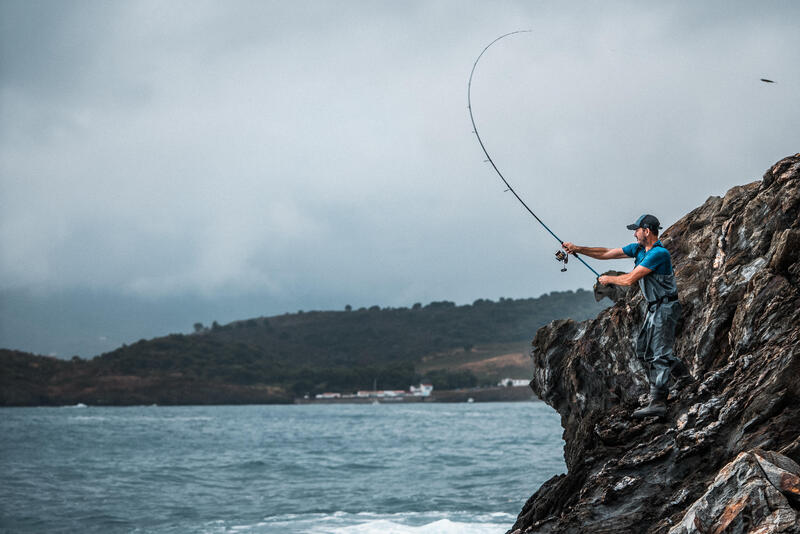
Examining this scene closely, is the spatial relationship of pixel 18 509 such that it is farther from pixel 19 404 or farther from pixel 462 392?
pixel 19 404

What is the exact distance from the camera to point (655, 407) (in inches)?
311

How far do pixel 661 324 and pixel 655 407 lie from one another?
89cm

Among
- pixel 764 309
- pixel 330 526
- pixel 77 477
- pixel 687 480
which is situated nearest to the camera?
pixel 687 480

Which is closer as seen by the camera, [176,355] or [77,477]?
[77,477]

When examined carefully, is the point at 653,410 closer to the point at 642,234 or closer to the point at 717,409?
the point at 717,409

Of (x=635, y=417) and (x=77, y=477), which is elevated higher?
(x=635, y=417)

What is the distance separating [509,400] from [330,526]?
155827mm

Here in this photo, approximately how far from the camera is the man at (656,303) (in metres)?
7.89

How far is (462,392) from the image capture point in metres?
166

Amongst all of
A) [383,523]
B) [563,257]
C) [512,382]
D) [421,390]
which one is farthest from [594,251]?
[421,390]

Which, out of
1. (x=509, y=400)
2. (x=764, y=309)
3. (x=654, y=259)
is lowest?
(x=509, y=400)

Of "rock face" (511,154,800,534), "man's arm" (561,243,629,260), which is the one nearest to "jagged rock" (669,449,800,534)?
"rock face" (511,154,800,534)

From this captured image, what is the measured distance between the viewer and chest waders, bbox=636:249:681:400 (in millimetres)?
7945

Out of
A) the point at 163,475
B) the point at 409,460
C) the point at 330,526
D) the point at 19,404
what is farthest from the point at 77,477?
the point at 19,404
